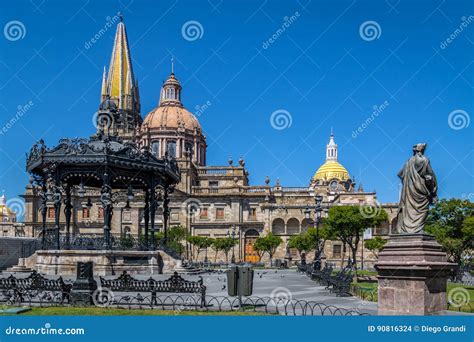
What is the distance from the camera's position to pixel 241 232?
65188 millimetres

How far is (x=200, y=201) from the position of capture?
66250 mm

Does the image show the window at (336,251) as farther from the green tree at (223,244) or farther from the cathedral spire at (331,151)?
the cathedral spire at (331,151)

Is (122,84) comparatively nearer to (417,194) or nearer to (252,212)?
(252,212)

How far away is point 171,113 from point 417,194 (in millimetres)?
64230

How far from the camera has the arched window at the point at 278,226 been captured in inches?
2596

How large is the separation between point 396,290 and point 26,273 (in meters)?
17.6

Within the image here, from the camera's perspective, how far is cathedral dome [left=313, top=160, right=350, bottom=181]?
9112 cm

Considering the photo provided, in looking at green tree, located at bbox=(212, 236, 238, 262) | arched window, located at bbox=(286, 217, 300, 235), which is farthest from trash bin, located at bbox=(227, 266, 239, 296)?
arched window, located at bbox=(286, 217, 300, 235)

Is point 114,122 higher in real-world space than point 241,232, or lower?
higher

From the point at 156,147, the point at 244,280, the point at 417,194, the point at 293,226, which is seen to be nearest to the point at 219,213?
the point at 293,226

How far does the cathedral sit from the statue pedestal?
52.2 m

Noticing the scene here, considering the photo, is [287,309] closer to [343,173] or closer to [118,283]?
[118,283]

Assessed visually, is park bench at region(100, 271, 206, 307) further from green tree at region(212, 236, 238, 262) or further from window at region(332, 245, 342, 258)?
window at region(332, 245, 342, 258)

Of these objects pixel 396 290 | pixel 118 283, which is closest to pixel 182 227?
pixel 118 283
